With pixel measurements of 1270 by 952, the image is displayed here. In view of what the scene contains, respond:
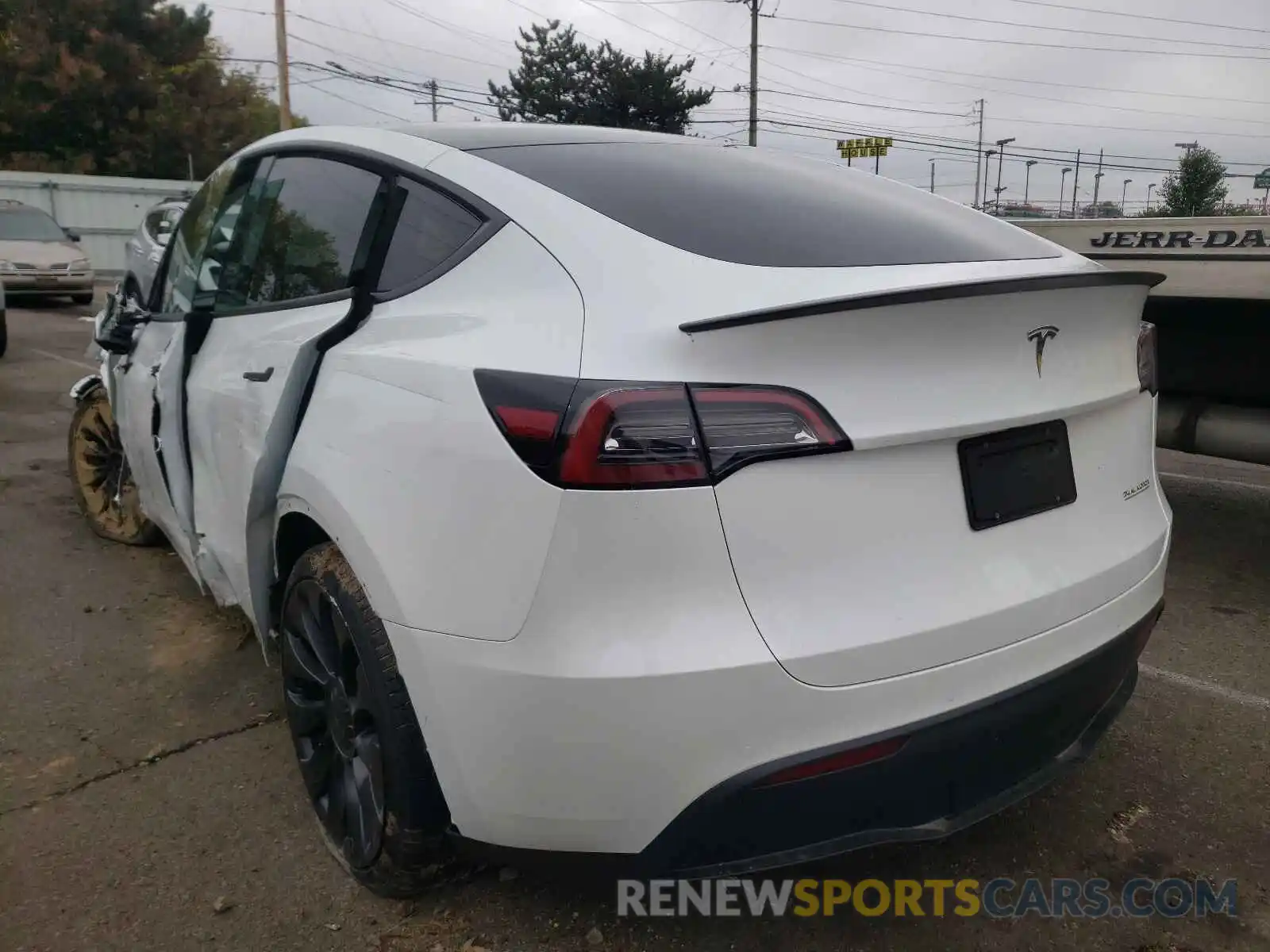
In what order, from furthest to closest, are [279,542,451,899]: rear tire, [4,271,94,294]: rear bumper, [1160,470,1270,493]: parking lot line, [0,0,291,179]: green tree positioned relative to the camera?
[0,0,291,179]: green tree → [4,271,94,294]: rear bumper → [1160,470,1270,493]: parking lot line → [279,542,451,899]: rear tire

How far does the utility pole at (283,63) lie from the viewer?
2711 cm

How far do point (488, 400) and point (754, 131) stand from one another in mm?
35979

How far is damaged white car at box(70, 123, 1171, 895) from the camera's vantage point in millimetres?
1607

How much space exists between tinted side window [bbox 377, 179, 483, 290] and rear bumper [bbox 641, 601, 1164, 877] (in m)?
1.21

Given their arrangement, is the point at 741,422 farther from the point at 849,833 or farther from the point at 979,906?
the point at 979,906

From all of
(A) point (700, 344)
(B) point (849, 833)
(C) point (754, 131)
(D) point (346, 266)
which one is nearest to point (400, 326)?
(D) point (346, 266)

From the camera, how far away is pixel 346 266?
7.82 feet

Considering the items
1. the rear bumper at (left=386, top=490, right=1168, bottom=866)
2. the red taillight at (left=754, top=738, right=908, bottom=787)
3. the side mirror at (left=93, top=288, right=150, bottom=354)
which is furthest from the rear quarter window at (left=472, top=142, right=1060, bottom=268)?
the side mirror at (left=93, top=288, right=150, bottom=354)

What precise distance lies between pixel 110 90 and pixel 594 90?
53.9 ft

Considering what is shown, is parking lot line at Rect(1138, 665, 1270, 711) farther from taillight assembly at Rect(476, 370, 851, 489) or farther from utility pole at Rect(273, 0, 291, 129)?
utility pole at Rect(273, 0, 291, 129)

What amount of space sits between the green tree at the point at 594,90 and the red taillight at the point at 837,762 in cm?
3454

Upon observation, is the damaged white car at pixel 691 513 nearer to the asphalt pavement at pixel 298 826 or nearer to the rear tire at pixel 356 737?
the rear tire at pixel 356 737

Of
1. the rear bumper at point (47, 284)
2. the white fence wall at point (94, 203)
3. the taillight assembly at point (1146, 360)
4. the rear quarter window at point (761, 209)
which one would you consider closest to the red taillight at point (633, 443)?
the rear quarter window at point (761, 209)

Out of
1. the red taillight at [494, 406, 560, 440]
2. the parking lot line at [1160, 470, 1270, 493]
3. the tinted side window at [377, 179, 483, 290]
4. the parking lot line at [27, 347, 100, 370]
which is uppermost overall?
the tinted side window at [377, 179, 483, 290]
